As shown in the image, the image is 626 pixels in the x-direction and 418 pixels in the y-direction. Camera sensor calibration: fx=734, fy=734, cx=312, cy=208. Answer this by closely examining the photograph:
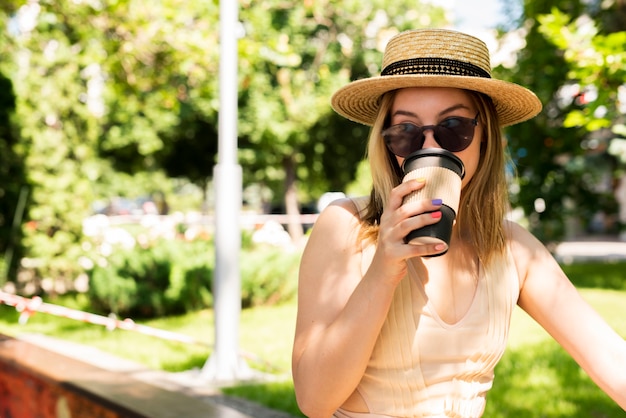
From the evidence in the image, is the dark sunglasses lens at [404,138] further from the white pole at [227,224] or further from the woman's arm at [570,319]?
the white pole at [227,224]

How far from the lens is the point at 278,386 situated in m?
5.55

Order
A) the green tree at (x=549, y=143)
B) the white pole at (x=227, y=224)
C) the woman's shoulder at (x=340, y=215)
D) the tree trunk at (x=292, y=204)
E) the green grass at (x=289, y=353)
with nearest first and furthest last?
the woman's shoulder at (x=340, y=215)
the green grass at (x=289, y=353)
the white pole at (x=227, y=224)
the green tree at (x=549, y=143)
the tree trunk at (x=292, y=204)

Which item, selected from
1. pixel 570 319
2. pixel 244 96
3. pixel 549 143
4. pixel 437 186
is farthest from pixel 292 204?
pixel 437 186

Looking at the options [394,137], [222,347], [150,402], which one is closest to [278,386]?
[222,347]

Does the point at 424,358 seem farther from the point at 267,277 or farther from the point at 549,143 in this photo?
the point at 549,143

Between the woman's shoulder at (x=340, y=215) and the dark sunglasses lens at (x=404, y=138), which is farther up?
the dark sunglasses lens at (x=404, y=138)

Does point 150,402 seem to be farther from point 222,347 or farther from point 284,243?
point 284,243

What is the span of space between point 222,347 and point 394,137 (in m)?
4.85

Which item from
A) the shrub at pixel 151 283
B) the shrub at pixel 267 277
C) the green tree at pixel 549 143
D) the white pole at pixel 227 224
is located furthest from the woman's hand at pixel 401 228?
the green tree at pixel 549 143

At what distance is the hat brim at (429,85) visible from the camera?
5.06 feet

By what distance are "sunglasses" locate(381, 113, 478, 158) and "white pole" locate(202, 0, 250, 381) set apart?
4645mm

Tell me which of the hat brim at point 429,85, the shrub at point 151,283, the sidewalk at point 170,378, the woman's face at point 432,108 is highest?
the hat brim at point 429,85

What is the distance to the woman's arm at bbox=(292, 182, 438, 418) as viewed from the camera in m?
1.29

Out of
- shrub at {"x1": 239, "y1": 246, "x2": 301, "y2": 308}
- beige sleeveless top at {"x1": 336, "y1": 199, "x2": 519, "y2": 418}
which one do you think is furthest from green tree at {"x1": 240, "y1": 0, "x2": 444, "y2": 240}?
beige sleeveless top at {"x1": 336, "y1": 199, "x2": 519, "y2": 418}
